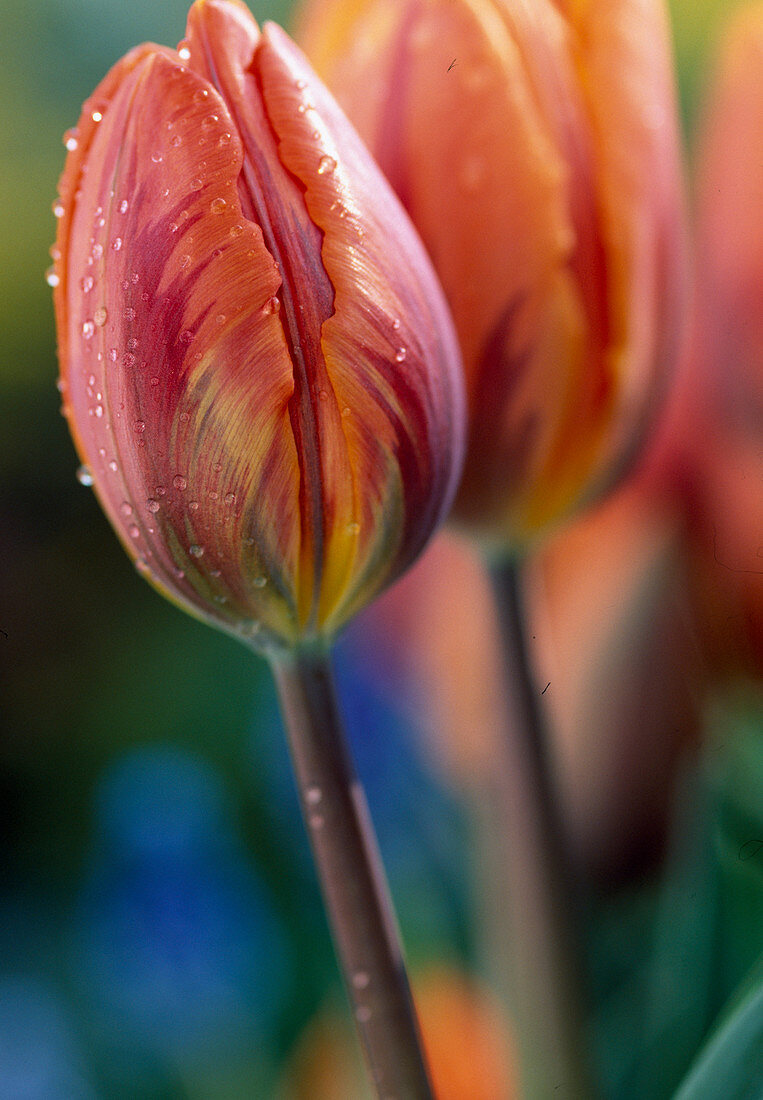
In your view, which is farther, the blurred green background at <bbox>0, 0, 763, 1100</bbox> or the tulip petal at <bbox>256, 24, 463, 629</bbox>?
the blurred green background at <bbox>0, 0, 763, 1100</bbox>

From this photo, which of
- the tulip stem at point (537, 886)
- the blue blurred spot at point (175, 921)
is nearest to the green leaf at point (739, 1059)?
the tulip stem at point (537, 886)

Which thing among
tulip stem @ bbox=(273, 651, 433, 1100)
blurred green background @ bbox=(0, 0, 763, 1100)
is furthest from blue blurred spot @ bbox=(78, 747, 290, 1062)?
tulip stem @ bbox=(273, 651, 433, 1100)

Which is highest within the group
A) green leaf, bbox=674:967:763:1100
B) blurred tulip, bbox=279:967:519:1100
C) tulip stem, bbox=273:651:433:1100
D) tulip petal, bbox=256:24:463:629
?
tulip petal, bbox=256:24:463:629

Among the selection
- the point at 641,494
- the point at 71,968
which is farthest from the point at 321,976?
the point at 641,494

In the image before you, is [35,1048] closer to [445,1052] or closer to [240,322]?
[445,1052]

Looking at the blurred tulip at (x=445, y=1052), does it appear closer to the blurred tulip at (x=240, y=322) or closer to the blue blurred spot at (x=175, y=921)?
Answer: the blue blurred spot at (x=175, y=921)

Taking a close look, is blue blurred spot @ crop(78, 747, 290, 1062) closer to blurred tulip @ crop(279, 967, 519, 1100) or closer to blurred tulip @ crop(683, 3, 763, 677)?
blurred tulip @ crop(279, 967, 519, 1100)
